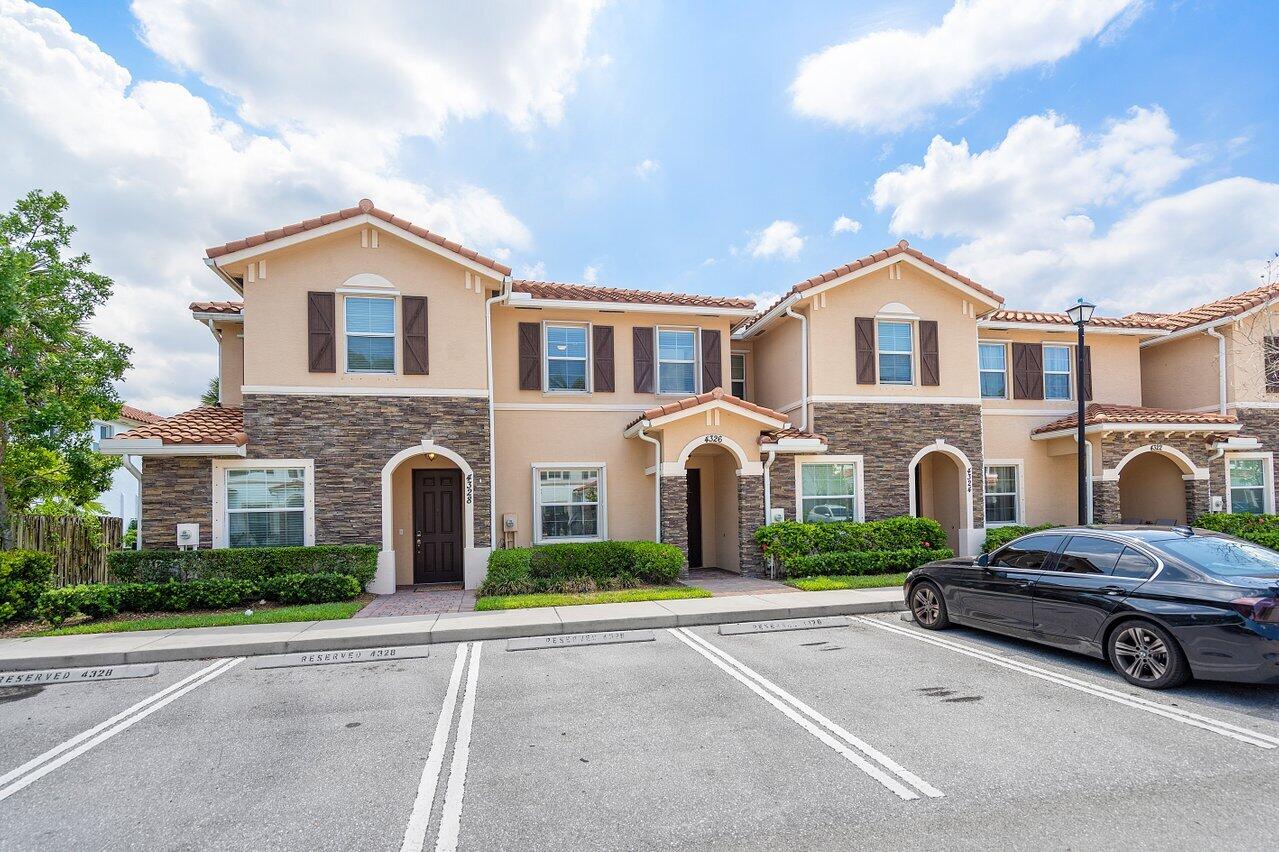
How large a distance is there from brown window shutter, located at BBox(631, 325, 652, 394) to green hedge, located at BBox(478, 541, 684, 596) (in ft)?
12.6

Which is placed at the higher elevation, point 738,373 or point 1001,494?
point 738,373

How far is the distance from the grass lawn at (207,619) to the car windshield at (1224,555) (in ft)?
35.7

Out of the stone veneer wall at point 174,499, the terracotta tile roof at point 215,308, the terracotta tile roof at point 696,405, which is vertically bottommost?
the stone veneer wall at point 174,499

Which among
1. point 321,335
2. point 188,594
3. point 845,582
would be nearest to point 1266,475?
point 845,582

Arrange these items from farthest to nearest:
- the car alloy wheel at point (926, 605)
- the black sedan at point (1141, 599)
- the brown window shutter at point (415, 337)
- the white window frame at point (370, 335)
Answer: the brown window shutter at point (415, 337) → the white window frame at point (370, 335) → the car alloy wheel at point (926, 605) → the black sedan at point (1141, 599)

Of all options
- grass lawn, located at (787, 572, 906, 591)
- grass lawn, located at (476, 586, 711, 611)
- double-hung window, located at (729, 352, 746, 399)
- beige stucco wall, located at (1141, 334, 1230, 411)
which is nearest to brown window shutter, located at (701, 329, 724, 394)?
double-hung window, located at (729, 352, 746, 399)

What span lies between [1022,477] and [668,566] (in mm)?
10005

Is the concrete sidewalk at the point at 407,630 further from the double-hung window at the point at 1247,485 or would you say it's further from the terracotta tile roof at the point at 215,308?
the double-hung window at the point at 1247,485

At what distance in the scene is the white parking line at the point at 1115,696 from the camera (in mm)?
5336

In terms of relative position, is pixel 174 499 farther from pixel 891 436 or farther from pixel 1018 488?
pixel 1018 488

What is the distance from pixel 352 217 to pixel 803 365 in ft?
32.5

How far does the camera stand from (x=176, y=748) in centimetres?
552

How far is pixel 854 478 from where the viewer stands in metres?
15.4

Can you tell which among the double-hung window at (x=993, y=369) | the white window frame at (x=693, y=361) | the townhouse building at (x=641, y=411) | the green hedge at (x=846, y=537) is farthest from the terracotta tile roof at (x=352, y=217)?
the double-hung window at (x=993, y=369)
